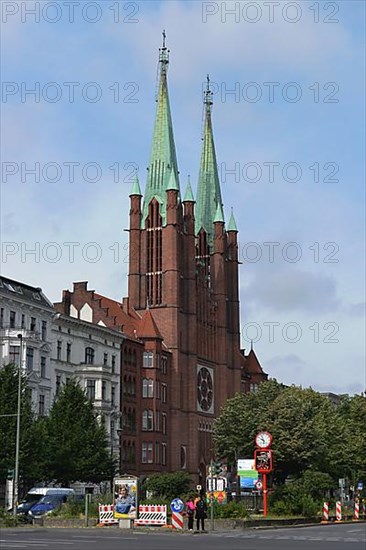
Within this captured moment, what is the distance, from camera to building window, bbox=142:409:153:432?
103250mm

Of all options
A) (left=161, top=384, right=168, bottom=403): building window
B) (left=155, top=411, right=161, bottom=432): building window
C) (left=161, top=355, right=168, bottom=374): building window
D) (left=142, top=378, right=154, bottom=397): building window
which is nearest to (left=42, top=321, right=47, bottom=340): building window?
(left=142, top=378, right=154, bottom=397): building window

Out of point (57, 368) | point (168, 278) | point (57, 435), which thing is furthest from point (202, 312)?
point (57, 435)

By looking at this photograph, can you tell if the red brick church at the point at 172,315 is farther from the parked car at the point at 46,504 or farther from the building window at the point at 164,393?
the parked car at the point at 46,504

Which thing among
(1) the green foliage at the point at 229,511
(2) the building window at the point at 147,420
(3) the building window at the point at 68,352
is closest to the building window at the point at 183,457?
(2) the building window at the point at 147,420

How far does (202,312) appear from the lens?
121 metres

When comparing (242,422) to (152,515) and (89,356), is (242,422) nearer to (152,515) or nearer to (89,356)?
(89,356)

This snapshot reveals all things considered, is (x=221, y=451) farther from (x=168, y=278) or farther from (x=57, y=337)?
(x=168, y=278)

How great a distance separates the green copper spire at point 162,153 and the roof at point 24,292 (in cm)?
3589

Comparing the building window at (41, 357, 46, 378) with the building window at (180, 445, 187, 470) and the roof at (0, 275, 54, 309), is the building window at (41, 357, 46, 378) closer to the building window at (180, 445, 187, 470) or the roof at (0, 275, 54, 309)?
the roof at (0, 275, 54, 309)

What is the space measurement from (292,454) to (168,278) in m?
38.1

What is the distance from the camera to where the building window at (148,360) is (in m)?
106

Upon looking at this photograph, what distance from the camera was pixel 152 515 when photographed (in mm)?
45906

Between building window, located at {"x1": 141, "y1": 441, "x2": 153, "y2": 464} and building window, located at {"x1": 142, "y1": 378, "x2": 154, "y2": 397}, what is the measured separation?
5404 millimetres

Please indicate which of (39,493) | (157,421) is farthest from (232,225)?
(39,493)
